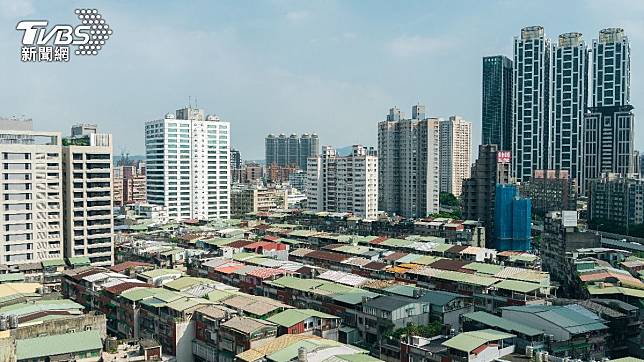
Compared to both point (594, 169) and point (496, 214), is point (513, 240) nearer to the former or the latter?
point (496, 214)

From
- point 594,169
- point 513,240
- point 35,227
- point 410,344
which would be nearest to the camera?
point 410,344

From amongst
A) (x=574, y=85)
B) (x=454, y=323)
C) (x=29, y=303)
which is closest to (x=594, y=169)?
(x=574, y=85)

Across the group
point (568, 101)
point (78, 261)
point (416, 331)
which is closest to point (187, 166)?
point (78, 261)

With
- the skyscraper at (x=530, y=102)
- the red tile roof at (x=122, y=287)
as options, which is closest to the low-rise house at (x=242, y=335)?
the red tile roof at (x=122, y=287)

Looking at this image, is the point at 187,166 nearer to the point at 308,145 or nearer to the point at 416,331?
the point at 416,331

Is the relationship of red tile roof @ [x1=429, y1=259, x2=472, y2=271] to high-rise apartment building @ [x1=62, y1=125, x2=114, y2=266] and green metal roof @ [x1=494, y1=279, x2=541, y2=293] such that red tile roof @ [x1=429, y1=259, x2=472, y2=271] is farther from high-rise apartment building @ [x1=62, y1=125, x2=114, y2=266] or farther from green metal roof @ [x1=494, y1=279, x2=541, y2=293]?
high-rise apartment building @ [x1=62, y1=125, x2=114, y2=266]

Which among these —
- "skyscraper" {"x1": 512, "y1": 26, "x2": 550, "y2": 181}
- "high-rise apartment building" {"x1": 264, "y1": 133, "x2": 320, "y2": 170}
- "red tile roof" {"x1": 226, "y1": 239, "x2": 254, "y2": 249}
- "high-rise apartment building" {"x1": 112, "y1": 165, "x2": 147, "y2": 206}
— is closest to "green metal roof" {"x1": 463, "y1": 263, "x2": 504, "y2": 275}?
"red tile roof" {"x1": 226, "y1": 239, "x2": 254, "y2": 249}
